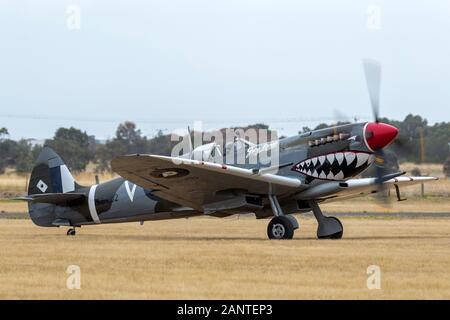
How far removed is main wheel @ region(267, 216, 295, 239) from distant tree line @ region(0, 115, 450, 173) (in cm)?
263

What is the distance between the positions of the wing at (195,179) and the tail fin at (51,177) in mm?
3597

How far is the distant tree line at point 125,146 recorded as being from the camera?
2080 centimetres

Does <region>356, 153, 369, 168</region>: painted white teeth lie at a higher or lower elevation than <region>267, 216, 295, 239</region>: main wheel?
higher

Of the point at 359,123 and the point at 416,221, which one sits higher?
the point at 359,123

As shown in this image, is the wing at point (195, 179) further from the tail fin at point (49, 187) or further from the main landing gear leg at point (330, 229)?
the tail fin at point (49, 187)

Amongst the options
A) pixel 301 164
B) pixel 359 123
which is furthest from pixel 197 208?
pixel 359 123

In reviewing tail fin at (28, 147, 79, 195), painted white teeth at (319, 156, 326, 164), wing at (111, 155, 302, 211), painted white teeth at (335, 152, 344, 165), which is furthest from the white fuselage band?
painted white teeth at (335, 152, 344, 165)

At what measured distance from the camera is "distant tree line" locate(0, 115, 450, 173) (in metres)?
20.8

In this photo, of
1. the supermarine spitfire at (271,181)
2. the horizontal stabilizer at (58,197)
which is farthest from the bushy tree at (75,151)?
the supermarine spitfire at (271,181)

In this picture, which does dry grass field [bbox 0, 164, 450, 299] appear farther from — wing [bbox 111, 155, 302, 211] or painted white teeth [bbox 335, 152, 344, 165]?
painted white teeth [bbox 335, 152, 344, 165]

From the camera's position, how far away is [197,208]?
2180cm
